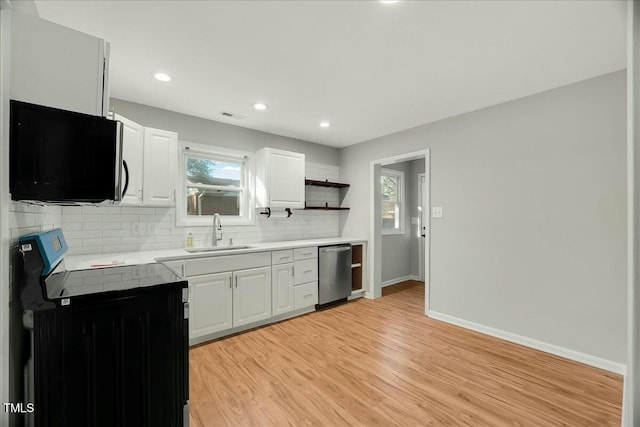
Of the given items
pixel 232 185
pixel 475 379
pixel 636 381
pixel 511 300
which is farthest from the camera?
pixel 232 185

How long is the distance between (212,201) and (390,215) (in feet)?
10.6

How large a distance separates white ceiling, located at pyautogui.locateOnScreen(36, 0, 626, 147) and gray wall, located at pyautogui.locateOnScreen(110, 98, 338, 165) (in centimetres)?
13

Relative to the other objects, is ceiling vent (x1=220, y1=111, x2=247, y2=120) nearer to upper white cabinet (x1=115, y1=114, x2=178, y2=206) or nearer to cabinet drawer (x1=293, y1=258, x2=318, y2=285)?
upper white cabinet (x1=115, y1=114, x2=178, y2=206)

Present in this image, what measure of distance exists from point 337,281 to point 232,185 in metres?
1.99

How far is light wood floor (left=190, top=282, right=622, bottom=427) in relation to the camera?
69.4 inches

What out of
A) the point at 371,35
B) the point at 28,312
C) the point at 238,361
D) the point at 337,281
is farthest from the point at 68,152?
the point at 337,281

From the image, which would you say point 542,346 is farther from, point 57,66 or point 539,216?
point 57,66

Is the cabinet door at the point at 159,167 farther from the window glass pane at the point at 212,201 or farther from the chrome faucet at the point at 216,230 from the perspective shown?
the chrome faucet at the point at 216,230

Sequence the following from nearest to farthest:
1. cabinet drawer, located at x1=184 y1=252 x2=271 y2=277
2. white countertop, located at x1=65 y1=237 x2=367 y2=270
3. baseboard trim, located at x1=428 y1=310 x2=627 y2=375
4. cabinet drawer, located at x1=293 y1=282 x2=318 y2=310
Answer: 1. white countertop, located at x1=65 y1=237 x2=367 y2=270
2. baseboard trim, located at x1=428 y1=310 x2=627 y2=375
3. cabinet drawer, located at x1=184 y1=252 x2=271 y2=277
4. cabinet drawer, located at x1=293 y1=282 x2=318 y2=310

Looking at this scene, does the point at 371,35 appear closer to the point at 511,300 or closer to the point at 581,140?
the point at 581,140

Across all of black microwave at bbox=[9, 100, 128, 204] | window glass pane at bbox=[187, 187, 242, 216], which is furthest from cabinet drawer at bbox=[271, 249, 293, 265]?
black microwave at bbox=[9, 100, 128, 204]

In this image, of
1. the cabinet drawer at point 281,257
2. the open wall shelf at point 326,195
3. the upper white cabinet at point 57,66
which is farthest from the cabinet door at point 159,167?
the open wall shelf at point 326,195

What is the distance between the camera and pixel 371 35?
186 centimetres

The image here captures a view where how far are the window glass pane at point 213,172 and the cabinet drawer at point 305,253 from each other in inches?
48.9
